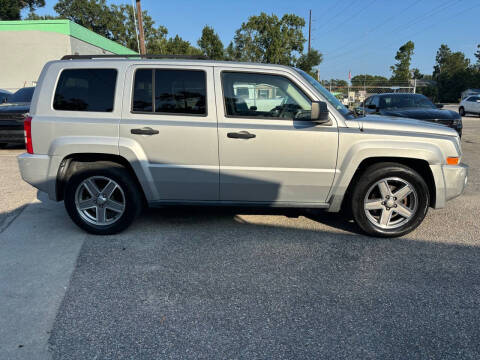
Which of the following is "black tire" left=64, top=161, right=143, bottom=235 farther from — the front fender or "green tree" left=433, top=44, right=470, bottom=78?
"green tree" left=433, top=44, right=470, bottom=78

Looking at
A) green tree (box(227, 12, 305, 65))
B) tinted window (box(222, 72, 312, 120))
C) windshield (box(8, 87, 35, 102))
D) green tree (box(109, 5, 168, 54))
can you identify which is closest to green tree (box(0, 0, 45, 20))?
green tree (box(109, 5, 168, 54))

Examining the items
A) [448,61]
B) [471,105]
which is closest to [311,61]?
[471,105]

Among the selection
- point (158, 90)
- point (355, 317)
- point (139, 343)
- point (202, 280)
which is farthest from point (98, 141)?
point (355, 317)

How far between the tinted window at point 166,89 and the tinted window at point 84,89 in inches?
13.0

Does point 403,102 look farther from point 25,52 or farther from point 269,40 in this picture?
point 269,40

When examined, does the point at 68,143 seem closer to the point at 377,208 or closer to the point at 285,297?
the point at 285,297

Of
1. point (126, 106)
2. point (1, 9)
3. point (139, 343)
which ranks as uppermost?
point (1, 9)

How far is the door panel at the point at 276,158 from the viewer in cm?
381

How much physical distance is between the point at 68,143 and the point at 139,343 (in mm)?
2424

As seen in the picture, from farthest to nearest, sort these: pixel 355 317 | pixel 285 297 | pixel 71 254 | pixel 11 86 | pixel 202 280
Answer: pixel 11 86
pixel 71 254
pixel 202 280
pixel 285 297
pixel 355 317

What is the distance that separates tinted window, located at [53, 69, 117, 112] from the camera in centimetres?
395

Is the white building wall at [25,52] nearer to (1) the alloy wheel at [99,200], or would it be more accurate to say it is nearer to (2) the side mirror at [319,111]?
(1) the alloy wheel at [99,200]

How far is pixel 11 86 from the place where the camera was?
24.2 meters

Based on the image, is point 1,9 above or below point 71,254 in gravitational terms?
above
